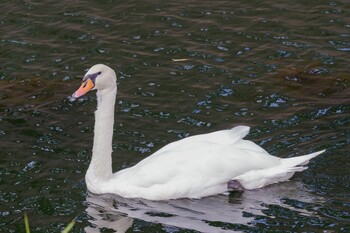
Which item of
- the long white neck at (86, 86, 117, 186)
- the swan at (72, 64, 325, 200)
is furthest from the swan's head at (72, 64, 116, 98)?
the long white neck at (86, 86, 117, 186)

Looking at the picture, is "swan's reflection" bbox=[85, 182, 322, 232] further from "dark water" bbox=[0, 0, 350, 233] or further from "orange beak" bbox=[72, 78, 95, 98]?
"orange beak" bbox=[72, 78, 95, 98]

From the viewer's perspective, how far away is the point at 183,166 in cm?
889

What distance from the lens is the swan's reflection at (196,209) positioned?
8328 mm

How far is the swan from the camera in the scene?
888cm

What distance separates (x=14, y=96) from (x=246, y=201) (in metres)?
4.02

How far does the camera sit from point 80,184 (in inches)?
365

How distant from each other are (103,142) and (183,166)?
85 cm

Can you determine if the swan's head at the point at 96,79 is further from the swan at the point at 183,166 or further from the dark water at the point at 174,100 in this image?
the dark water at the point at 174,100

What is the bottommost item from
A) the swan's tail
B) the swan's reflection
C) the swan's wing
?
the swan's reflection

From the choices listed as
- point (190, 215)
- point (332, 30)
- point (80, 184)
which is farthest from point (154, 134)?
point (332, 30)

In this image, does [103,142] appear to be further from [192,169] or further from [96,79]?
[192,169]

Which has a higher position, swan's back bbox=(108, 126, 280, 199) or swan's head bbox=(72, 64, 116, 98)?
swan's head bbox=(72, 64, 116, 98)

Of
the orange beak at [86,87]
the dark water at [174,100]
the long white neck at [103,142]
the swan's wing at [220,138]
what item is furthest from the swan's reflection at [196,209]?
the orange beak at [86,87]

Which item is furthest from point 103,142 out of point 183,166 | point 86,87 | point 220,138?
point 220,138
